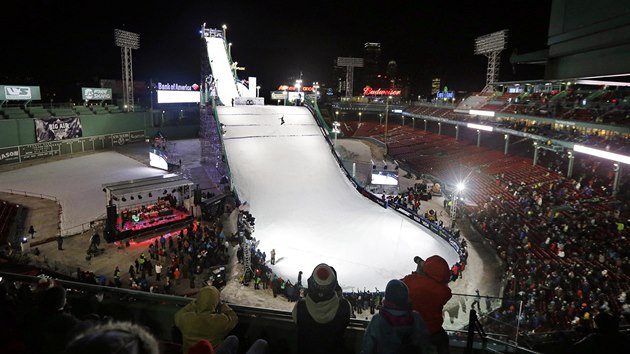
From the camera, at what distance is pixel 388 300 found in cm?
314

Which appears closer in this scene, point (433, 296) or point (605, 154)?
point (433, 296)

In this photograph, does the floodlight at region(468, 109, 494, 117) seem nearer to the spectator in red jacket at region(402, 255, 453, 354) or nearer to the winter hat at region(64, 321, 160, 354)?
the spectator in red jacket at region(402, 255, 453, 354)

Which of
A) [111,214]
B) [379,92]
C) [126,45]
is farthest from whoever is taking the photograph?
[379,92]

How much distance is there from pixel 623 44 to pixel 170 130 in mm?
41622

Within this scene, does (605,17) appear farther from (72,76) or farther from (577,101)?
(72,76)

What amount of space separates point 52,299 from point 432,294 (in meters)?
3.43

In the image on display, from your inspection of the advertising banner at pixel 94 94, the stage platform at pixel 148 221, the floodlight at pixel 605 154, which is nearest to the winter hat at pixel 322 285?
the stage platform at pixel 148 221

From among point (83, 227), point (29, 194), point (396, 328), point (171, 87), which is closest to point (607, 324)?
point (396, 328)

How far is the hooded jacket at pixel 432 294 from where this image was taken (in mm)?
4086

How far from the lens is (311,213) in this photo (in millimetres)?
19906

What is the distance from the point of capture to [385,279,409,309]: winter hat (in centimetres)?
312

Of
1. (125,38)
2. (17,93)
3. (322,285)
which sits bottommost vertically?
(322,285)

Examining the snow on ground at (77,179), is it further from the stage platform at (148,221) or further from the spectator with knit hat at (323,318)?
the spectator with knit hat at (323,318)

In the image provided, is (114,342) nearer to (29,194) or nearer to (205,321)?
Result: (205,321)
